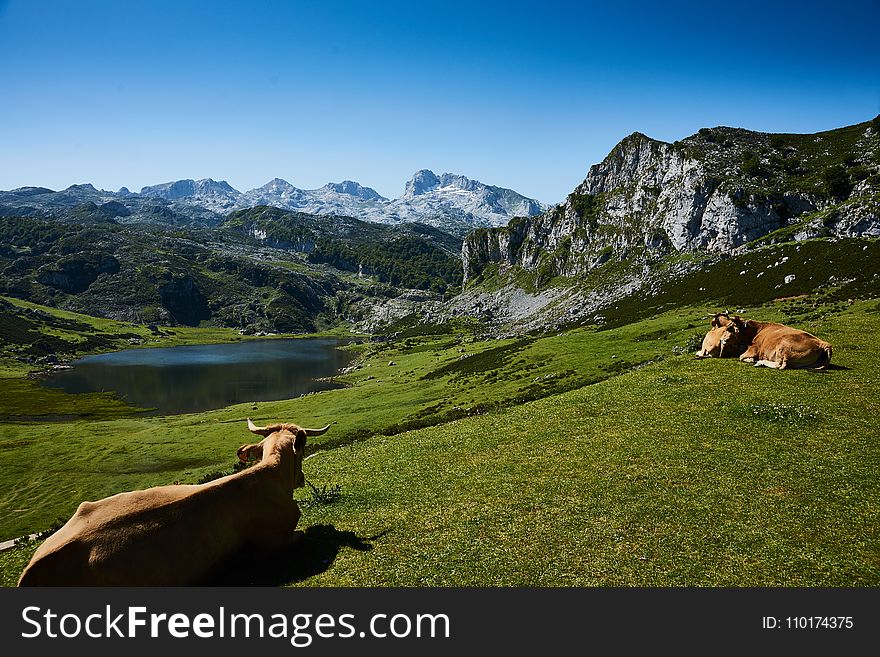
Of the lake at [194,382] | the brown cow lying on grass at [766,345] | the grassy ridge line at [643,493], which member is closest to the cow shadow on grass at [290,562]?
the grassy ridge line at [643,493]

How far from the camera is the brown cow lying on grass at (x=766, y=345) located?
2317cm

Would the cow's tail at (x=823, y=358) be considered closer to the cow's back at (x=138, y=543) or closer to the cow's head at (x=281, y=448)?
the cow's head at (x=281, y=448)

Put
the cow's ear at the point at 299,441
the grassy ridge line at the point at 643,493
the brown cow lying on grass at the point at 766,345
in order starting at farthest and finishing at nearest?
the brown cow lying on grass at the point at 766,345 < the cow's ear at the point at 299,441 < the grassy ridge line at the point at 643,493

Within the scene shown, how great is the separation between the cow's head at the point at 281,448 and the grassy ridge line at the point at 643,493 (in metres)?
2.10

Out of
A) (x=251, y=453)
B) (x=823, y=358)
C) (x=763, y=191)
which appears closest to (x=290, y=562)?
(x=251, y=453)

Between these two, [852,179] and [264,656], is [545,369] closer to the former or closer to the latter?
[264,656]

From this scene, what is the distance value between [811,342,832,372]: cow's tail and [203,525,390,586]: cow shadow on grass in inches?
862

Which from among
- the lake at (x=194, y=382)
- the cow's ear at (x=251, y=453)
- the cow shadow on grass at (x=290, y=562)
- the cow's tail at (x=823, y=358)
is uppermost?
the cow's tail at (x=823, y=358)

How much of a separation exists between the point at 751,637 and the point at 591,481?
713 centimetres

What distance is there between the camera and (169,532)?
9.39 meters

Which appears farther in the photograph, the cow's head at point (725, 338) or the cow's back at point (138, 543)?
the cow's head at point (725, 338)

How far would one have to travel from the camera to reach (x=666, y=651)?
7375 millimetres

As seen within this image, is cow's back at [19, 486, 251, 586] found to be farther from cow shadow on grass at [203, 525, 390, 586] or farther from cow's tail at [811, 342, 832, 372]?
cow's tail at [811, 342, 832, 372]

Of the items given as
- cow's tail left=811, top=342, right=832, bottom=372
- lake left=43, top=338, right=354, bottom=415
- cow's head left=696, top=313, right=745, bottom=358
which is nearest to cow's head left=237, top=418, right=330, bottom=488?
cow's tail left=811, top=342, right=832, bottom=372
